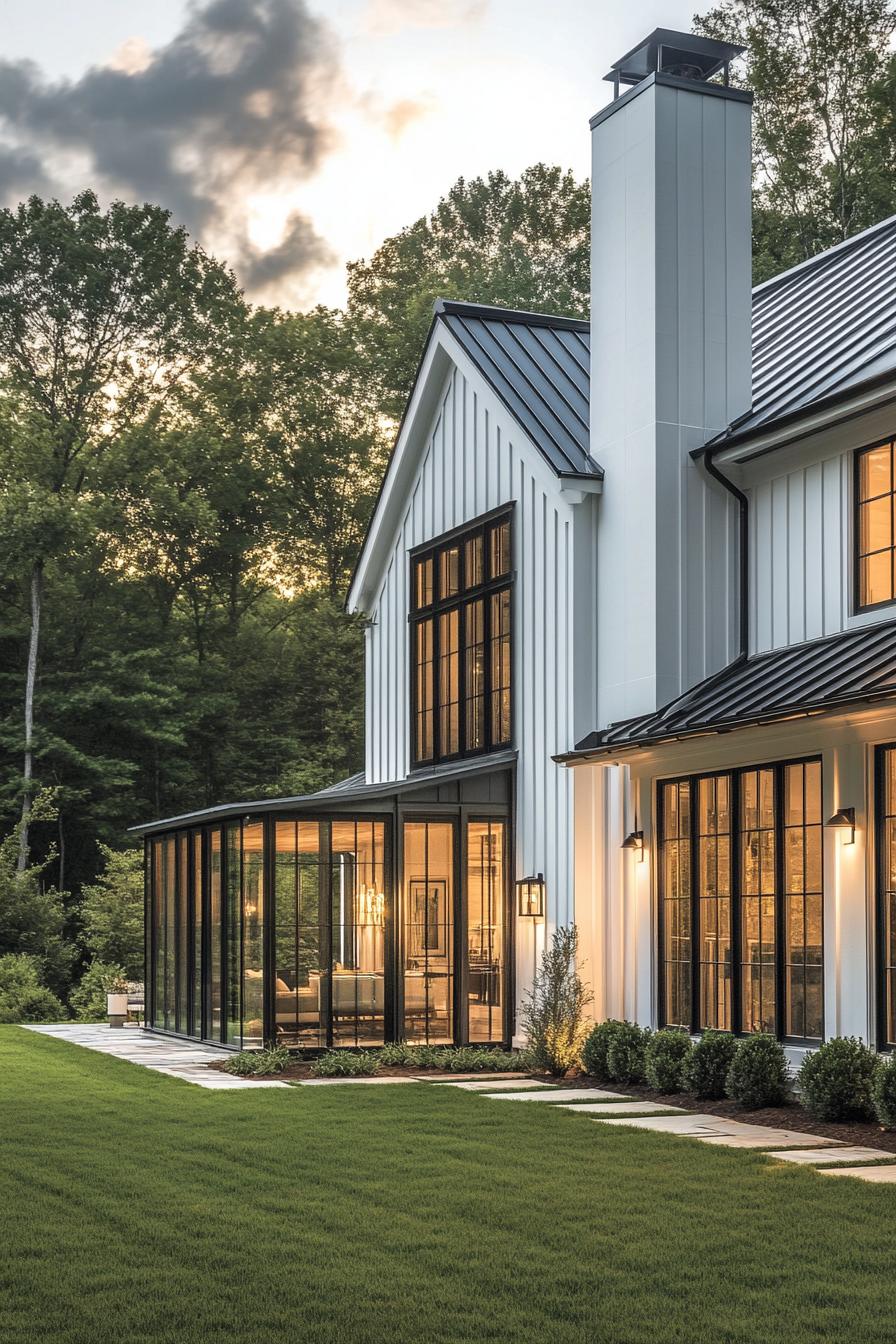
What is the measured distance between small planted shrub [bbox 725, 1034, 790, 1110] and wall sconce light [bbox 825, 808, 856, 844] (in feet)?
5.61

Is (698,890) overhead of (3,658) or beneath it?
beneath

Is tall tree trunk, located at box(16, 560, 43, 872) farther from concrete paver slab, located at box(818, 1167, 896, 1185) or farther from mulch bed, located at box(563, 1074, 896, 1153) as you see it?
concrete paver slab, located at box(818, 1167, 896, 1185)

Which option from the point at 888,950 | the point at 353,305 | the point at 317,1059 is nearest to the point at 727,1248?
the point at 888,950

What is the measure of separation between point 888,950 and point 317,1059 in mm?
6409

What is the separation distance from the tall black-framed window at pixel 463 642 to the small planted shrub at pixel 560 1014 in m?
A: 2.93

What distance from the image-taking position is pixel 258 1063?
1493cm

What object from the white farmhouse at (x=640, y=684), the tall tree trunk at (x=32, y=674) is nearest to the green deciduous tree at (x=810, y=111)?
the white farmhouse at (x=640, y=684)

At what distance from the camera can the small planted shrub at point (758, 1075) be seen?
11914 millimetres

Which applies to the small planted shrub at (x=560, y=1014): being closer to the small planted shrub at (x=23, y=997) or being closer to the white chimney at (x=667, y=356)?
the white chimney at (x=667, y=356)

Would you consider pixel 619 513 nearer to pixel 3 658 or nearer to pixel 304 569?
pixel 3 658

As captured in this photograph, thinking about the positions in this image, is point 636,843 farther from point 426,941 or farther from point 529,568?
point 529,568

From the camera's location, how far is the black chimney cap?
628 inches

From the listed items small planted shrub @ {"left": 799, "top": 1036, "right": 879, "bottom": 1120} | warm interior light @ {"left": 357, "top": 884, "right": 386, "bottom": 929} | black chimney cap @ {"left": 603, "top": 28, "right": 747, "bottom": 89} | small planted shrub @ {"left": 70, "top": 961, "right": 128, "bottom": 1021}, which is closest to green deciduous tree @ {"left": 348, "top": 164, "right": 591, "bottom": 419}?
small planted shrub @ {"left": 70, "top": 961, "right": 128, "bottom": 1021}

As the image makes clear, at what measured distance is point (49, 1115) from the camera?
11.6 m
